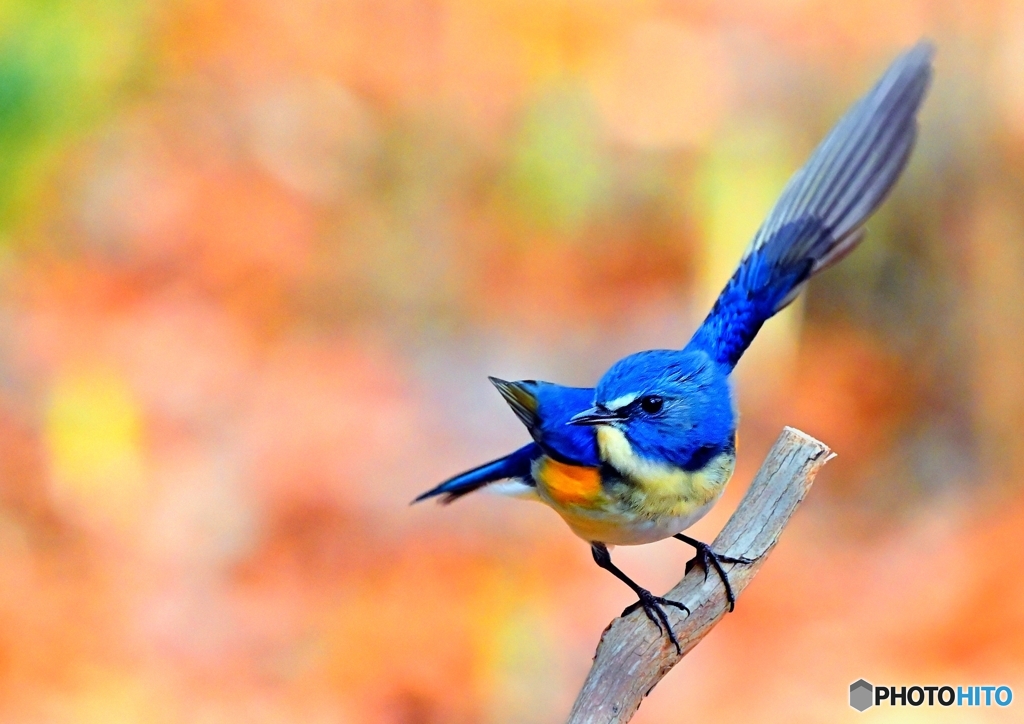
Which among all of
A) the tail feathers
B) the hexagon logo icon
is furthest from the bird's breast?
the hexagon logo icon

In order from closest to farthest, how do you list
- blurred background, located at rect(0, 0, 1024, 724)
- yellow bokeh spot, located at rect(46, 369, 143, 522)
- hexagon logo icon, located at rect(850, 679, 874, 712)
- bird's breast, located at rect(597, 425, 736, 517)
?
bird's breast, located at rect(597, 425, 736, 517) < hexagon logo icon, located at rect(850, 679, 874, 712) < blurred background, located at rect(0, 0, 1024, 724) < yellow bokeh spot, located at rect(46, 369, 143, 522)

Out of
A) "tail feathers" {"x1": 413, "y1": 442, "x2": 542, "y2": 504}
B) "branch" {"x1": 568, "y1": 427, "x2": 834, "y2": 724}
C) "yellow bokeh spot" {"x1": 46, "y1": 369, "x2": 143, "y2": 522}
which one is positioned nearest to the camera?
"branch" {"x1": 568, "y1": 427, "x2": 834, "y2": 724}

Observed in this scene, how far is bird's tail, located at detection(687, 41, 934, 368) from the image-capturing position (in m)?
2.31

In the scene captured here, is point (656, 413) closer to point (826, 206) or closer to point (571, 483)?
point (571, 483)

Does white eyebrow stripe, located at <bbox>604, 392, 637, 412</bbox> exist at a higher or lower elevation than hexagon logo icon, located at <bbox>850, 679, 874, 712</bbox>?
higher

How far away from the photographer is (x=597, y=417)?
2.15 m

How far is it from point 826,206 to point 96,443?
10.1 ft

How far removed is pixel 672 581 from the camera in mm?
3797

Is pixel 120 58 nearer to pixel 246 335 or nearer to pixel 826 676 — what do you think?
pixel 246 335

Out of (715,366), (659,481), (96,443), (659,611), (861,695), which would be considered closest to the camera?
(659,611)

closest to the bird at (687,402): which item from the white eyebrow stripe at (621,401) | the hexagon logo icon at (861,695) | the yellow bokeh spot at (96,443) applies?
the white eyebrow stripe at (621,401)

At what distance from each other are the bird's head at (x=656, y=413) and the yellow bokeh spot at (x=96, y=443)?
8.57ft

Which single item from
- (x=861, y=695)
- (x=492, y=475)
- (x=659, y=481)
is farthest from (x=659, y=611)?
(x=861, y=695)

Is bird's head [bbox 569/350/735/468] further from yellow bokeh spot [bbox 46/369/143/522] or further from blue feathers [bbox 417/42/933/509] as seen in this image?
yellow bokeh spot [bbox 46/369/143/522]
